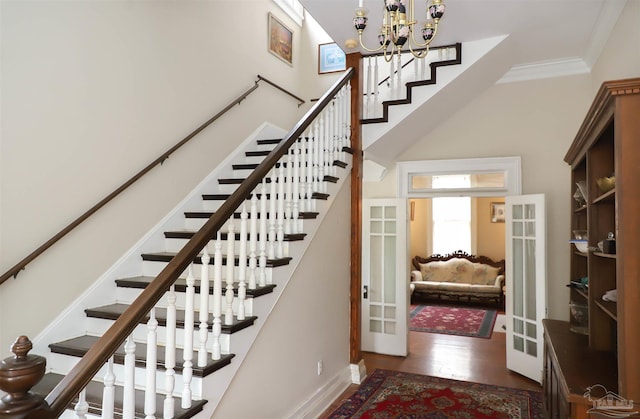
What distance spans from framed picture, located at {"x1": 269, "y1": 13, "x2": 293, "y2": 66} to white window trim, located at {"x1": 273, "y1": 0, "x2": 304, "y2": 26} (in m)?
0.23

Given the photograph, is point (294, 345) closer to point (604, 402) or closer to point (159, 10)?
point (604, 402)

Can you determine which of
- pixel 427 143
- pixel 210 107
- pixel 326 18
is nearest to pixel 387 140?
pixel 427 143

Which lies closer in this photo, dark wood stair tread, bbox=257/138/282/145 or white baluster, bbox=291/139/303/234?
white baluster, bbox=291/139/303/234

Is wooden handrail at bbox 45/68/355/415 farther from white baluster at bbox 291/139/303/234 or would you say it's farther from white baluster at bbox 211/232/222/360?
white baluster at bbox 291/139/303/234

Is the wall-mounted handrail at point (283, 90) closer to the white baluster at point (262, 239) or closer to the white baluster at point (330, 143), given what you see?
the white baluster at point (330, 143)

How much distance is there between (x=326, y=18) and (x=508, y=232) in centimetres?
300

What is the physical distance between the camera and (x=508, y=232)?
15.3ft

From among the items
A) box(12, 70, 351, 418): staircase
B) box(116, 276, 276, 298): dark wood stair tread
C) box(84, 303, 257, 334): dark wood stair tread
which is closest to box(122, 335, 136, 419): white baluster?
box(12, 70, 351, 418): staircase

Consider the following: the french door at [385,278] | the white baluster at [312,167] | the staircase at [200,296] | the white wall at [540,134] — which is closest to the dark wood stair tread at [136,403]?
the staircase at [200,296]

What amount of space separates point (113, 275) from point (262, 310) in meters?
1.23

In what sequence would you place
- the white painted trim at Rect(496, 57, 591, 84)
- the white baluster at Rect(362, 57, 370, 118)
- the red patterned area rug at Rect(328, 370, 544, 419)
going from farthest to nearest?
the white painted trim at Rect(496, 57, 591, 84), the white baluster at Rect(362, 57, 370, 118), the red patterned area rug at Rect(328, 370, 544, 419)

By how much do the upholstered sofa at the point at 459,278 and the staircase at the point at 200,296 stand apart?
17.6 feet

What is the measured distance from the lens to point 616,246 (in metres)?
1.89

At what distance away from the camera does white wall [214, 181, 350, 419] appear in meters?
2.57
